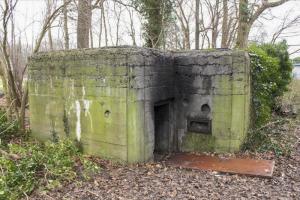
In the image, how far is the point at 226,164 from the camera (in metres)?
5.85

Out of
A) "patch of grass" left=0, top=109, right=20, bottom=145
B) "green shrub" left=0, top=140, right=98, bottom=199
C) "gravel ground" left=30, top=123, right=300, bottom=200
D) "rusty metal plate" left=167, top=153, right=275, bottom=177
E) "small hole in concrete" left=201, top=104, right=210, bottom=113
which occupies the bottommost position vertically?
"gravel ground" left=30, top=123, right=300, bottom=200

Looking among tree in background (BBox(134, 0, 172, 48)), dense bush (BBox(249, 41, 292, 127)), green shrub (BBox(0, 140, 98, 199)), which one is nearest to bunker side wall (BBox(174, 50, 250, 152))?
dense bush (BBox(249, 41, 292, 127))

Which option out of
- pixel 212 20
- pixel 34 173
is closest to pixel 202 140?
pixel 34 173

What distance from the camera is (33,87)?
24.5ft

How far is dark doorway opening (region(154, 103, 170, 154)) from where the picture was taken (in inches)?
277

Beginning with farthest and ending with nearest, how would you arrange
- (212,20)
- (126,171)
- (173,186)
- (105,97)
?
(212,20) < (105,97) < (126,171) < (173,186)

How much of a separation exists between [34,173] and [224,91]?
13.0 ft

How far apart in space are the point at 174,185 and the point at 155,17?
1020 centimetres

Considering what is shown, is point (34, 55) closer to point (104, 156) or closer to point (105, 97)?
point (105, 97)

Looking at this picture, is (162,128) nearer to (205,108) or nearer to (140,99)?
(205,108)

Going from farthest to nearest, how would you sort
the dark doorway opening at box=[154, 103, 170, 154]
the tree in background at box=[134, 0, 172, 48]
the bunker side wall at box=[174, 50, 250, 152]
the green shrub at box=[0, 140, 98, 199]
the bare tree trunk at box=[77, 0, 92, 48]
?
the tree in background at box=[134, 0, 172, 48] < the bare tree trunk at box=[77, 0, 92, 48] < the dark doorway opening at box=[154, 103, 170, 154] < the bunker side wall at box=[174, 50, 250, 152] < the green shrub at box=[0, 140, 98, 199]

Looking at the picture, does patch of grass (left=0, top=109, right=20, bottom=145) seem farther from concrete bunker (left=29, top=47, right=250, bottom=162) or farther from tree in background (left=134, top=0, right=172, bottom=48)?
tree in background (left=134, top=0, right=172, bottom=48)

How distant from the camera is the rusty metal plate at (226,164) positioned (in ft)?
17.8

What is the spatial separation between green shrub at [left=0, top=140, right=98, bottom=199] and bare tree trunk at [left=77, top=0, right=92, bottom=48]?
217 inches
